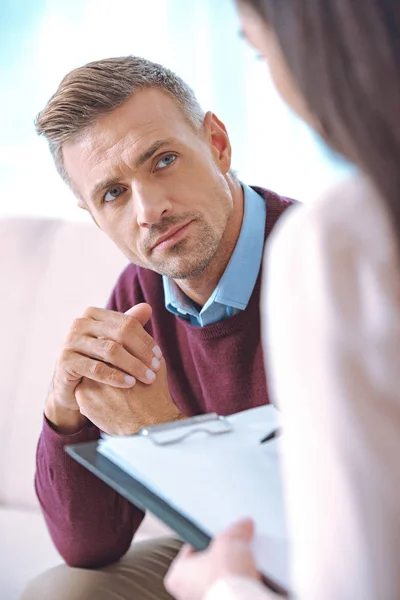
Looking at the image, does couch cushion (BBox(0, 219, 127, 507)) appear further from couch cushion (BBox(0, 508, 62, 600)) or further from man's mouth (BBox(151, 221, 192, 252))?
man's mouth (BBox(151, 221, 192, 252))

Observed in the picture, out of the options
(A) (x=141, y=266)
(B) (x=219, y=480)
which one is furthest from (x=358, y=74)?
(A) (x=141, y=266)

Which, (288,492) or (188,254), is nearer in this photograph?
(288,492)

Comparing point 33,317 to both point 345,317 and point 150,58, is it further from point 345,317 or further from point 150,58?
Answer: point 345,317

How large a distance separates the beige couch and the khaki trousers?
0.28m

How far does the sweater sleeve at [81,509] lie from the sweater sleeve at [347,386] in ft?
2.85

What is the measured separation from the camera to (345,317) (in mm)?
537

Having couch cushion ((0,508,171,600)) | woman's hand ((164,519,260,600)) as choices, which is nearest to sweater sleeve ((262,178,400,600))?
woman's hand ((164,519,260,600))

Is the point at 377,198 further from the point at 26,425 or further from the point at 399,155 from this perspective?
the point at 26,425

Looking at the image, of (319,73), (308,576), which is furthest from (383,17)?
(308,576)

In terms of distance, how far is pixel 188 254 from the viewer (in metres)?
1.38

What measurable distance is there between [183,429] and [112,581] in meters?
0.60

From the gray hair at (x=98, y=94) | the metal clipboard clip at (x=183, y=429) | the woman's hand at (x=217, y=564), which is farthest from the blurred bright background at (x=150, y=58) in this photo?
the woman's hand at (x=217, y=564)

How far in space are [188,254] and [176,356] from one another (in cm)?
23

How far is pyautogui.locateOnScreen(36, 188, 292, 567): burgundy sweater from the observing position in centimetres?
138
